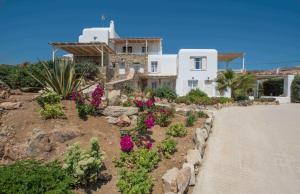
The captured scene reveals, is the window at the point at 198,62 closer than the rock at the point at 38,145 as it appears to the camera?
No

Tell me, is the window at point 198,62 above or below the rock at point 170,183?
above

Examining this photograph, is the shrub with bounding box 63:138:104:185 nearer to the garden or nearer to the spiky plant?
the garden

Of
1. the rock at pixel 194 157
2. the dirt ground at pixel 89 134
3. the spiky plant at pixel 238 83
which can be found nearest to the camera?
the dirt ground at pixel 89 134

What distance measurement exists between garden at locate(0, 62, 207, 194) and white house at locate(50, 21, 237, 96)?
55.0 ft

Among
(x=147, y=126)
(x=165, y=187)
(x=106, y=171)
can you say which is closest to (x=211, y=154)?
(x=147, y=126)

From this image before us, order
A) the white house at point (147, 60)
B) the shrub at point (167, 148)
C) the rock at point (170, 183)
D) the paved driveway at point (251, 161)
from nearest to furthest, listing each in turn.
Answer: the rock at point (170, 183), the paved driveway at point (251, 161), the shrub at point (167, 148), the white house at point (147, 60)

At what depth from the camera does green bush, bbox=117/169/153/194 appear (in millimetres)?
5129

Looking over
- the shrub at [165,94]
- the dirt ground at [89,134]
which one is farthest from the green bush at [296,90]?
the dirt ground at [89,134]

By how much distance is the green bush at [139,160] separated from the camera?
617 centimetres

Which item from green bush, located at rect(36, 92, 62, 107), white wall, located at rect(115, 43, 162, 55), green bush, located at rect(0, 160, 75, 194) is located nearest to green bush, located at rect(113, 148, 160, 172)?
green bush, located at rect(0, 160, 75, 194)

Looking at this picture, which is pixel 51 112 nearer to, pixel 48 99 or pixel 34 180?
pixel 48 99

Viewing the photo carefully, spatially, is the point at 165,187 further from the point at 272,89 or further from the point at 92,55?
the point at 272,89

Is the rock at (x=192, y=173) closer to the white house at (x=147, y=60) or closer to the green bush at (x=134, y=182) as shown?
the green bush at (x=134, y=182)

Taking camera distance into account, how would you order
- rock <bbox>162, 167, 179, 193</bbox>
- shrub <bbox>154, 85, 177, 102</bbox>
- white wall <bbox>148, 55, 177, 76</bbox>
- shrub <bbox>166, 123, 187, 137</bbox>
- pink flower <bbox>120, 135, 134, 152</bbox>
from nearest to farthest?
rock <bbox>162, 167, 179, 193</bbox> → pink flower <bbox>120, 135, 134, 152</bbox> → shrub <bbox>166, 123, 187, 137</bbox> → shrub <bbox>154, 85, 177, 102</bbox> → white wall <bbox>148, 55, 177, 76</bbox>
